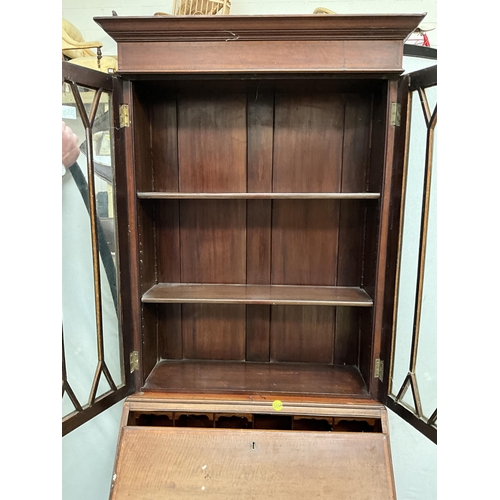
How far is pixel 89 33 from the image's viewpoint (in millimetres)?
1684

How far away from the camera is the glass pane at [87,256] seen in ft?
3.43

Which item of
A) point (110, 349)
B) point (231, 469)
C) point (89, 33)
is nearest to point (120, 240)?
point (110, 349)

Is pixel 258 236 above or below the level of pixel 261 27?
below

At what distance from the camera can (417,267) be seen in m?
1.08

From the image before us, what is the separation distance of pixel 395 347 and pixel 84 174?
107 centimetres

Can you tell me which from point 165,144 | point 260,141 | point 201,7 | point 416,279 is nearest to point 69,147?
point 165,144

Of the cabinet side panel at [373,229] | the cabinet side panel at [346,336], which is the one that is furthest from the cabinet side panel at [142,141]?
the cabinet side panel at [346,336]

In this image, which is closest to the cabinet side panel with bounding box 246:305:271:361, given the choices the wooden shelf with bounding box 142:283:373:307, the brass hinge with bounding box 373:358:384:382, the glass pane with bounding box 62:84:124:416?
the wooden shelf with bounding box 142:283:373:307

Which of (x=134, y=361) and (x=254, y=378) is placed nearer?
(x=134, y=361)

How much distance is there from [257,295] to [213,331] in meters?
0.31

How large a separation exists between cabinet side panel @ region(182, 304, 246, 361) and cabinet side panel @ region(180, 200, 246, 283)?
0.12 meters

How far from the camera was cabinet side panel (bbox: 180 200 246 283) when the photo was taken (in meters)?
1.46

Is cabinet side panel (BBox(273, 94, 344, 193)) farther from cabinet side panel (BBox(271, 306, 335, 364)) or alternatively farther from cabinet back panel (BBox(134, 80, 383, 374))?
cabinet side panel (BBox(271, 306, 335, 364))

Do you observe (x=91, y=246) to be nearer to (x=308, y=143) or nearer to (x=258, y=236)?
(x=258, y=236)
